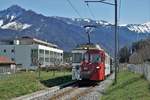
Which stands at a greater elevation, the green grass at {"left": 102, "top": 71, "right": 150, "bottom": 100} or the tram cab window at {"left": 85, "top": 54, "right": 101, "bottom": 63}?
the tram cab window at {"left": 85, "top": 54, "right": 101, "bottom": 63}

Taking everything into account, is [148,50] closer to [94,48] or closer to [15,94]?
[94,48]

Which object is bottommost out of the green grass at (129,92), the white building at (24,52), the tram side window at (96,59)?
the green grass at (129,92)

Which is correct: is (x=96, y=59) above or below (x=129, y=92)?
above

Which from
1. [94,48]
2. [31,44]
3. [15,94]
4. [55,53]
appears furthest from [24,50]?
[15,94]

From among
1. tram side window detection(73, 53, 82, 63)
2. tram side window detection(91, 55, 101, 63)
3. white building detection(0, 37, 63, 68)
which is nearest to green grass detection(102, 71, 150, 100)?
tram side window detection(91, 55, 101, 63)

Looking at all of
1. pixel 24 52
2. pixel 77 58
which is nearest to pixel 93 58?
pixel 77 58

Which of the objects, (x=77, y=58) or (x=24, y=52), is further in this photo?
(x=24, y=52)

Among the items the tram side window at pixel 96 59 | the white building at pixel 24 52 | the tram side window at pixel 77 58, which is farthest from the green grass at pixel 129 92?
the white building at pixel 24 52

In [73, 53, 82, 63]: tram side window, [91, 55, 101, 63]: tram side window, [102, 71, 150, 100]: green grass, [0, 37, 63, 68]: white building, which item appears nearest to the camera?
[102, 71, 150, 100]: green grass

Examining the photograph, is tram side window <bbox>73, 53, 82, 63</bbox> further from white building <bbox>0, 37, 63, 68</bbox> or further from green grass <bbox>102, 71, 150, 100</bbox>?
white building <bbox>0, 37, 63, 68</bbox>

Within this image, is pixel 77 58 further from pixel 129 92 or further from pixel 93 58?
pixel 129 92

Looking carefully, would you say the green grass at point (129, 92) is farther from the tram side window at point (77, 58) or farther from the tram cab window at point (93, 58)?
the tram side window at point (77, 58)

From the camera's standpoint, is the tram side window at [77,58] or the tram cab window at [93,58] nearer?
the tram cab window at [93,58]

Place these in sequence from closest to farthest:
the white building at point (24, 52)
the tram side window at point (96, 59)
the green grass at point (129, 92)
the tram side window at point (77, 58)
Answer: the green grass at point (129, 92), the tram side window at point (96, 59), the tram side window at point (77, 58), the white building at point (24, 52)
